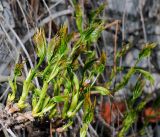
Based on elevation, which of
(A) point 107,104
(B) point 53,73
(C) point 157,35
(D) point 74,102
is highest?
(B) point 53,73

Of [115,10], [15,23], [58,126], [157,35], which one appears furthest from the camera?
[157,35]

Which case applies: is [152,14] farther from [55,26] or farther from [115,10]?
[55,26]

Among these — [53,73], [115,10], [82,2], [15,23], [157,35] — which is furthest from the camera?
[157,35]

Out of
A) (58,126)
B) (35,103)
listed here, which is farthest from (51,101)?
(58,126)

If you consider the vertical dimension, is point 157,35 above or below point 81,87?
below

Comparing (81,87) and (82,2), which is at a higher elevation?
(82,2)

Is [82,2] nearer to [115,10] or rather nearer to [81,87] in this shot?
[115,10]

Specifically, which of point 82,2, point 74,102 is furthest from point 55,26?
point 74,102

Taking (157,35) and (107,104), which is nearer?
(107,104)

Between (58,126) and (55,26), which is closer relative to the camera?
(58,126)

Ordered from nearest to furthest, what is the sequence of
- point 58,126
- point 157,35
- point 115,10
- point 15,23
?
1. point 58,126
2. point 15,23
3. point 115,10
4. point 157,35
